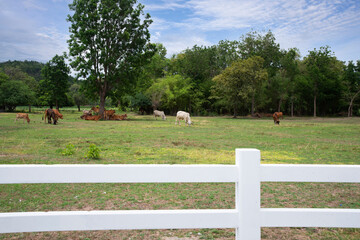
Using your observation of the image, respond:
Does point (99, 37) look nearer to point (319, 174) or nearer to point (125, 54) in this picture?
point (125, 54)

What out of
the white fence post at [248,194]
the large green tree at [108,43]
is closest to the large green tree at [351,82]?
the large green tree at [108,43]

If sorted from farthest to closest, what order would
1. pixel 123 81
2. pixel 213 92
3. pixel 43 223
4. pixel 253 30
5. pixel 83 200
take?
1. pixel 253 30
2. pixel 213 92
3. pixel 123 81
4. pixel 83 200
5. pixel 43 223

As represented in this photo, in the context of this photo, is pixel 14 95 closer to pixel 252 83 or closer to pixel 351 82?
pixel 252 83

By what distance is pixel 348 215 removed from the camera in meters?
2.24

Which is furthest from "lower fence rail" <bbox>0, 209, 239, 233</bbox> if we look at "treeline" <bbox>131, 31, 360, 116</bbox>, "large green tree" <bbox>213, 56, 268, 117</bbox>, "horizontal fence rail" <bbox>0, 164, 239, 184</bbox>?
"large green tree" <bbox>213, 56, 268, 117</bbox>

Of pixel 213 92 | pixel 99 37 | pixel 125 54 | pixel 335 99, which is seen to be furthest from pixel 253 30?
pixel 99 37

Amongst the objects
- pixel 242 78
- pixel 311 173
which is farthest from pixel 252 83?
pixel 311 173

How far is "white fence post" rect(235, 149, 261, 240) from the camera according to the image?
2.18m

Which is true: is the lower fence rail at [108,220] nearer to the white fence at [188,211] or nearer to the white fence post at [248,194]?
the white fence at [188,211]

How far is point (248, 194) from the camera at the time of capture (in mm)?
2203

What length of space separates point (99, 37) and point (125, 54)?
415cm

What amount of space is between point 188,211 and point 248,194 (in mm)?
532

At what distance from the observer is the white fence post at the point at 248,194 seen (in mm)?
2178

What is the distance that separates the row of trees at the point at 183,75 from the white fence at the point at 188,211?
31.1m
